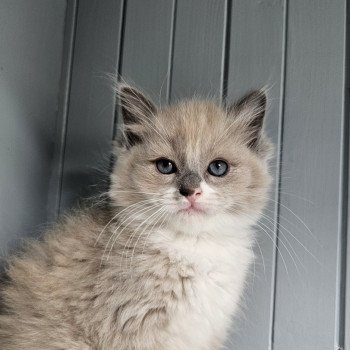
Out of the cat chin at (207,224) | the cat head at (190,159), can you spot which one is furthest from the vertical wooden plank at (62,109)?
the cat chin at (207,224)

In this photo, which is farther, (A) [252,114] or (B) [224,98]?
(B) [224,98]

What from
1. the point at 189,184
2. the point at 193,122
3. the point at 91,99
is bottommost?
the point at 189,184

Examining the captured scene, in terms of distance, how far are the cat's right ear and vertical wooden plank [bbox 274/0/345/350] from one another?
0.45m

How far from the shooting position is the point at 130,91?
147cm

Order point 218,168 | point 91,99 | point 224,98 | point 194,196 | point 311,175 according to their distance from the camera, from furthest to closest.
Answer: point 91,99
point 224,98
point 311,175
point 218,168
point 194,196

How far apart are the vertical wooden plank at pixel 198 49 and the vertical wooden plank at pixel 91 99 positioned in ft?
0.72

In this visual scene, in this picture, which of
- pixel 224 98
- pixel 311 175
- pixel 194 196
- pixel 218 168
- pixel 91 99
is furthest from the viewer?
pixel 91 99

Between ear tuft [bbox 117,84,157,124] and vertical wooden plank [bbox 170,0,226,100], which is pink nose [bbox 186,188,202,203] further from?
vertical wooden plank [bbox 170,0,226,100]

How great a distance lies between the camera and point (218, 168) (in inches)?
55.2

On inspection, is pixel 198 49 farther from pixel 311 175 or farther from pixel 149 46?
pixel 311 175

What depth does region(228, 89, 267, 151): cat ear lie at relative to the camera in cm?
147

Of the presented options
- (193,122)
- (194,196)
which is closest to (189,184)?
(194,196)

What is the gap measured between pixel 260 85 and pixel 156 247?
2.16 feet

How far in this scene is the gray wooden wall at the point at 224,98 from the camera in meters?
1.53
